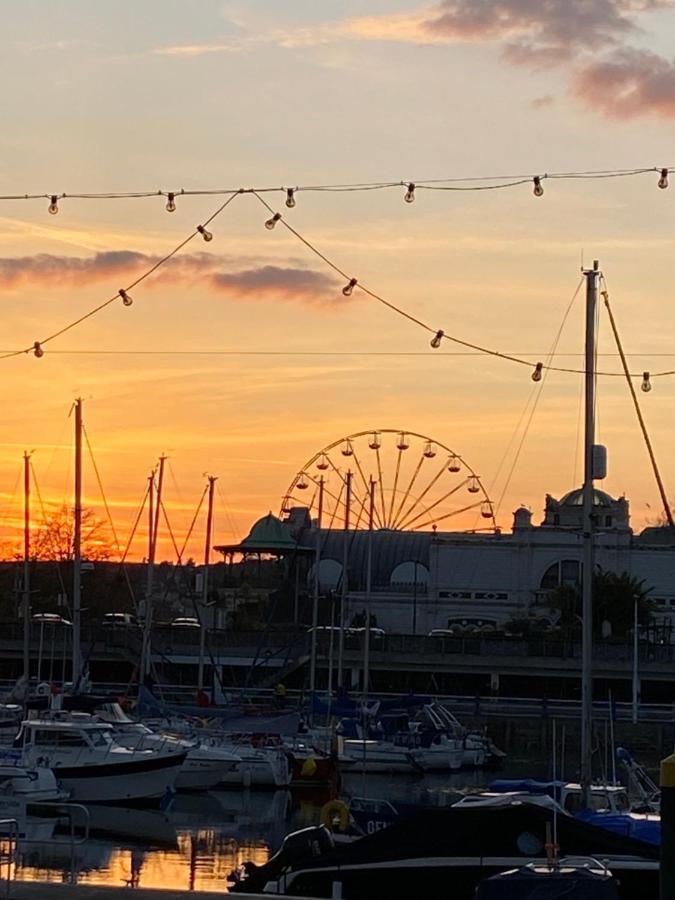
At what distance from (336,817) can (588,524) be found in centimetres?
787

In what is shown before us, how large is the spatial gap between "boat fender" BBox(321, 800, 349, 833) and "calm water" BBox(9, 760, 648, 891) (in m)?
2.77

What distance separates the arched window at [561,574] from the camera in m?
111

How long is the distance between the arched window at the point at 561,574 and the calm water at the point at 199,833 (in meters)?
48.7

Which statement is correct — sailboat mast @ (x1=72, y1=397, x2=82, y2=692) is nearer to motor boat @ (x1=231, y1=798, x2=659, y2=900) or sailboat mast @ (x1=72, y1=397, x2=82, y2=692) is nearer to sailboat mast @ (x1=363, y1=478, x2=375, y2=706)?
sailboat mast @ (x1=363, y1=478, x2=375, y2=706)

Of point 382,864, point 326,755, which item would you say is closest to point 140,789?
point 326,755

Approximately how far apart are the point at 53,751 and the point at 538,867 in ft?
117

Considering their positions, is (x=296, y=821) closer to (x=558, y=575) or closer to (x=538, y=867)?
(x=538, y=867)

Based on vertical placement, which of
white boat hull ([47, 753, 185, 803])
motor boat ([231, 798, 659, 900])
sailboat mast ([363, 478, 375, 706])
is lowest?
white boat hull ([47, 753, 185, 803])

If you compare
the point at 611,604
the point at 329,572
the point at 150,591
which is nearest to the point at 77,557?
the point at 150,591

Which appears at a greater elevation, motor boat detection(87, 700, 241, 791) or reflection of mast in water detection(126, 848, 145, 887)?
motor boat detection(87, 700, 241, 791)

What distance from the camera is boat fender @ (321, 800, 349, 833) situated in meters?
29.6

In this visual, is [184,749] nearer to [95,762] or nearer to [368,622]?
[95,762]

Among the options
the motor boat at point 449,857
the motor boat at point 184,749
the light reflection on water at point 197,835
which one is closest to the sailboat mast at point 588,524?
the light reflection on water at point 197,835

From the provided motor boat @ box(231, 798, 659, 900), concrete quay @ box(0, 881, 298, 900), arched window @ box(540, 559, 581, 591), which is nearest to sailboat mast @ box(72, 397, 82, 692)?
motor boat @ box(231, 798, 659, 900)
